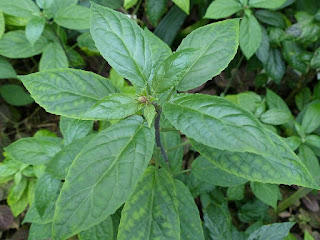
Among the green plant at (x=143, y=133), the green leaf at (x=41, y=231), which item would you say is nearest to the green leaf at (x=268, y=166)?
the green plant at (x=143, y=133)

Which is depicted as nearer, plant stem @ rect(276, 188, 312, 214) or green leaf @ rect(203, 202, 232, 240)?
green leaf @ rect(203, 202, 232, 240)

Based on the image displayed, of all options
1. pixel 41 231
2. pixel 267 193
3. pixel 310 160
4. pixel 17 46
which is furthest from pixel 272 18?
pixel 41 231

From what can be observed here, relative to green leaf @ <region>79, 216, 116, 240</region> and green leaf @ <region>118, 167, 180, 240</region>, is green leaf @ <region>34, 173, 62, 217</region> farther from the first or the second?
green leaf @ <region>118, 167, 180, 240</region>

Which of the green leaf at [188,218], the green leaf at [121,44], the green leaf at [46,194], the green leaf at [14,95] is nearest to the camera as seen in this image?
the green leaf at [121,44]

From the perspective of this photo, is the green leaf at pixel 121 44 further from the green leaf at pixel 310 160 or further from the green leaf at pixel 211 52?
the green leaf at pixel 310 160

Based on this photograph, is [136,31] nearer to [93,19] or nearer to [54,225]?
[93,19]

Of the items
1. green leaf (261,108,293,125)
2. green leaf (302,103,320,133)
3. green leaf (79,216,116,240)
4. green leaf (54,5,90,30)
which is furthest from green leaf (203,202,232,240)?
green leaf (54,5,90,30)

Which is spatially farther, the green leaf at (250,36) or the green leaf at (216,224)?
the green leaf at (250,36)
